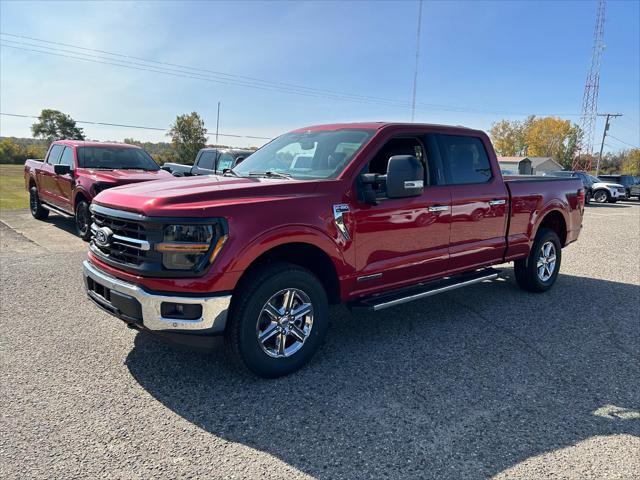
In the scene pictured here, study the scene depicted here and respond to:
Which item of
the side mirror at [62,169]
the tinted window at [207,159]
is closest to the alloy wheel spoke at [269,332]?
the side mirror at [62,169]

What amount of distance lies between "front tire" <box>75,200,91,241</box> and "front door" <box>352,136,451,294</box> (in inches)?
237

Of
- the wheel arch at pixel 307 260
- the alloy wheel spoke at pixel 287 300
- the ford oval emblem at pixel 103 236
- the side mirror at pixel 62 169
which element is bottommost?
the alloy wheel spoke at pixel 287 300

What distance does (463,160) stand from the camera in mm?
5105

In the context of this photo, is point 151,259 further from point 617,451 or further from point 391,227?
point 617,451

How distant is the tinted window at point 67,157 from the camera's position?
9.33 meters

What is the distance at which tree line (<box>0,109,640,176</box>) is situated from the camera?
5084 cm

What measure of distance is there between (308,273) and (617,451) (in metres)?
2.30

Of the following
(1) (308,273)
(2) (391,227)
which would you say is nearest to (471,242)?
(2) (391,227)

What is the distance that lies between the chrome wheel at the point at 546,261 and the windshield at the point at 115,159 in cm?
752

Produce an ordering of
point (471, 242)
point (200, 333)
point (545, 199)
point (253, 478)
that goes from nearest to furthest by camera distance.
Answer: point (253, 478), point (200, 333), point (471, 242), point (545, 199)

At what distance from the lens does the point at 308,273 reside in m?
3.63

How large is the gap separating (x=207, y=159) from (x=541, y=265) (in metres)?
11.6

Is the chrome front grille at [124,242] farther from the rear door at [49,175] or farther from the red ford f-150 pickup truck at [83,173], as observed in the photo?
the rear door at [49,175]

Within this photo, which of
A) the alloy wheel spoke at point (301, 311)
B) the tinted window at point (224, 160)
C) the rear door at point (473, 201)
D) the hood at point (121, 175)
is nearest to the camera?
the alloy wheel spoke at point (301, 311)
